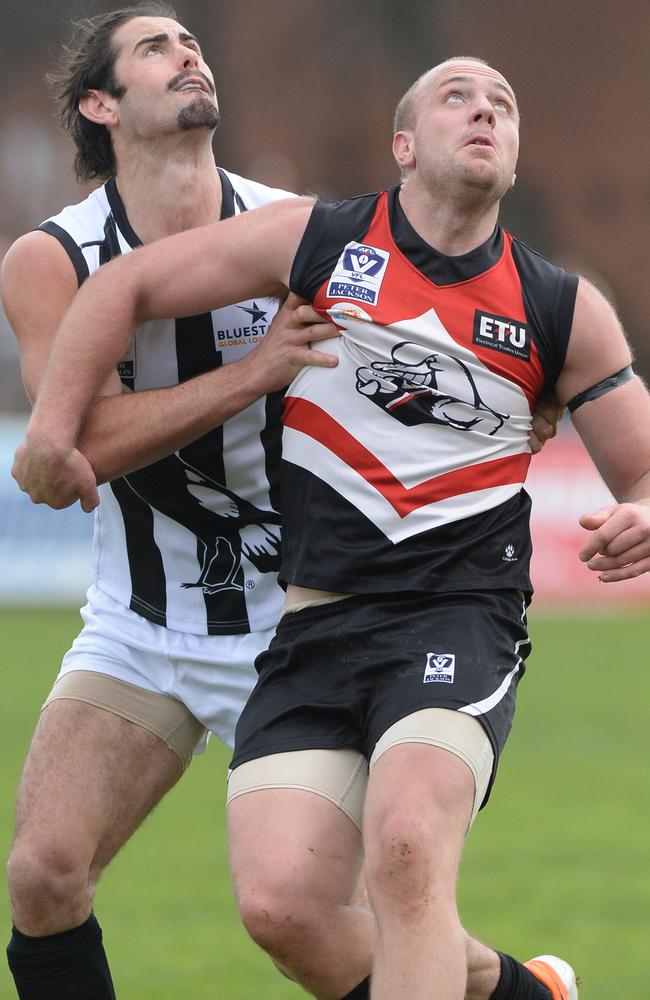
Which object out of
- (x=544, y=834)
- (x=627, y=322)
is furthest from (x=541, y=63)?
(x=544, y=834)

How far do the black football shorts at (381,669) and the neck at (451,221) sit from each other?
0.90m

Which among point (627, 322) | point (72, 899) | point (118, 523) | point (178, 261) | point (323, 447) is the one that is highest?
point (178, 261)

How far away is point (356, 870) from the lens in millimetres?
4148

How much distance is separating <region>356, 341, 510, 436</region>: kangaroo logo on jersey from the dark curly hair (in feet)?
4.68

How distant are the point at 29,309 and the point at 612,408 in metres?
1.66

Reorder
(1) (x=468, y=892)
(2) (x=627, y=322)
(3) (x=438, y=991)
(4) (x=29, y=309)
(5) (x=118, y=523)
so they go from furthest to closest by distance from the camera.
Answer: (2) (x=627, y=322) → (1) (x=468, y=892) → (5) (x=118, y=523) → (4) (x=29, y=309) → (3) (x=438, y=991)

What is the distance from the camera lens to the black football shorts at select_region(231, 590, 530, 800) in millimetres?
4102

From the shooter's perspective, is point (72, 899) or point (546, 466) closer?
point (72, 899)

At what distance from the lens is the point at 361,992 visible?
168 inches

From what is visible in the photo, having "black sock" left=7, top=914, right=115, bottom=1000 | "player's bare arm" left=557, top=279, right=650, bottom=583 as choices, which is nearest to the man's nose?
"player's bare arm" left=557, top=279, right=650, bottom=583

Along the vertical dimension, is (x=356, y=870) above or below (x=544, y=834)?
above

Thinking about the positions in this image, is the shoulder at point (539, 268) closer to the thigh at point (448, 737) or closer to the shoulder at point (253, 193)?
the shoulder at point (253, 193)

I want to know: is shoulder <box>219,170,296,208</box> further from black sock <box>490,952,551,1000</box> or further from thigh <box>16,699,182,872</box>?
black sock <box>490,952,551,1000</box>

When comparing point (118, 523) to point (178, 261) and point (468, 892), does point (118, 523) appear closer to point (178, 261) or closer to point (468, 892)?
point (178, 261)
